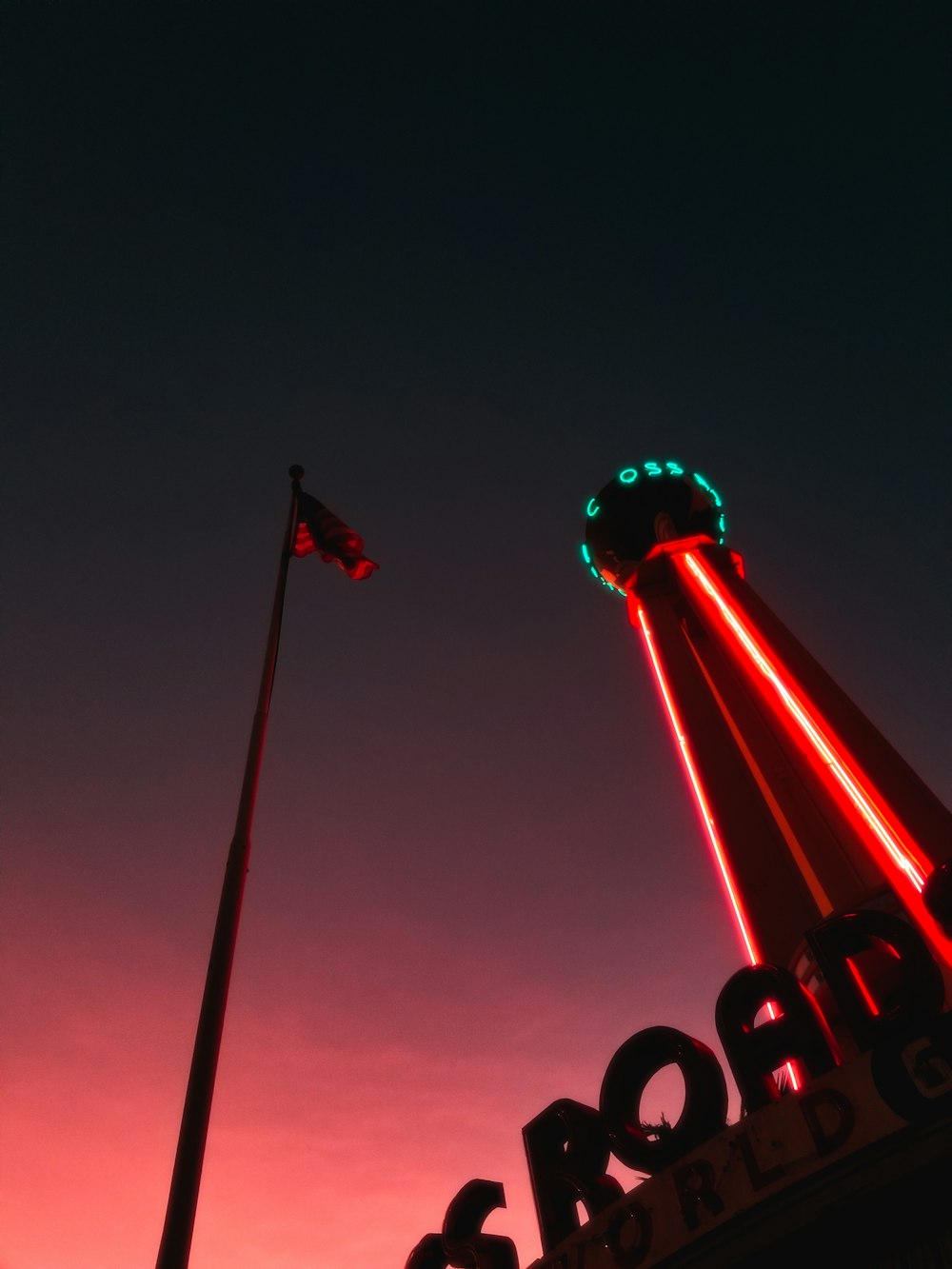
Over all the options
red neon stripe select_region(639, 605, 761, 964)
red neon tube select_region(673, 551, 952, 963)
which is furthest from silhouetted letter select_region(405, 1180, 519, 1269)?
red neon tube select_region(673, 551, 952, 963)

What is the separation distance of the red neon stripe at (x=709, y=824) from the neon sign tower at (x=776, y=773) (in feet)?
0.09

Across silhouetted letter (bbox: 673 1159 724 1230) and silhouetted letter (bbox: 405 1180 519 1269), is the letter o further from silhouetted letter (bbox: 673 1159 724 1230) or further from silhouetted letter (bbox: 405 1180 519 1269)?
silhouetted letter (bbox: 405 1180 519 1269)

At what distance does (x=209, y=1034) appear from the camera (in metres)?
6.93

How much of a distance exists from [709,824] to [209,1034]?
9.17m

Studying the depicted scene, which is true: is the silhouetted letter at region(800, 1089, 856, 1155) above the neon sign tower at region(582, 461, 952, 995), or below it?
below

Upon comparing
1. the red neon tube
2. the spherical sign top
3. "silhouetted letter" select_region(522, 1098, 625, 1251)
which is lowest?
"silhouetted letter" select_region(522, 1098, 625, 1251)

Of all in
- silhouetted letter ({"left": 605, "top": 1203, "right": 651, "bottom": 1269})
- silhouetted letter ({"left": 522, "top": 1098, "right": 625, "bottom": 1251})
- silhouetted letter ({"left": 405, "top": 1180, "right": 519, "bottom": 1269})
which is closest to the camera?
silhouetted letter ({"left": 605, "top": 1203, "right": 651, "bottom": 1269})

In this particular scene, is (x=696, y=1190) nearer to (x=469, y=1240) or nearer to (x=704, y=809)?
(x=469, y=1240)

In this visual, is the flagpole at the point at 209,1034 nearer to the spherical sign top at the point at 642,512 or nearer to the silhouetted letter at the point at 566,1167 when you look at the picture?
the silhouetted letter at the point at 566,1167

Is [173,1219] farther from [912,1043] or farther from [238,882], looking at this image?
[912,1043]

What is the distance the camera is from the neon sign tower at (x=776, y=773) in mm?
9781

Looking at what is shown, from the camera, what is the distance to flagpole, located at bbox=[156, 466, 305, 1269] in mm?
5926

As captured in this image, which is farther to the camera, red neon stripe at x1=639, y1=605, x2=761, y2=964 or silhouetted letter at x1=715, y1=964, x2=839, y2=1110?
red neon stripe at x1=639, y1=605, x2=761, y2=964

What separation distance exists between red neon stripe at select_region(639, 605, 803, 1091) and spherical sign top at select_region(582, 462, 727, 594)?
5.16 meters
